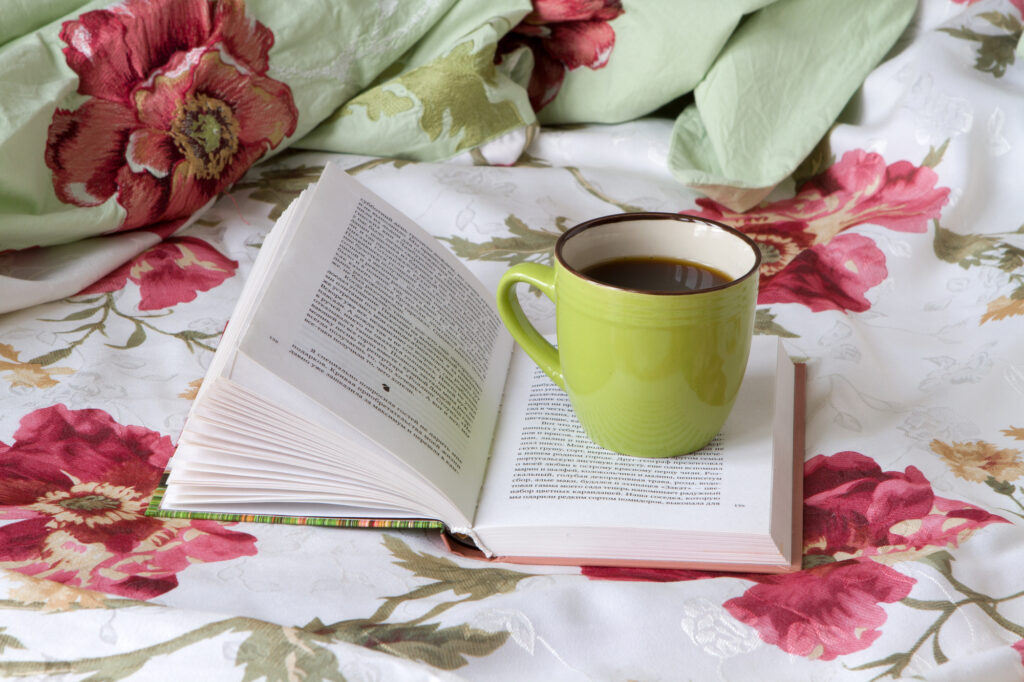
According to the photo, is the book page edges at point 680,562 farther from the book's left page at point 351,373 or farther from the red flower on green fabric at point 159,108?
the red flower on green fabric at point 159,108

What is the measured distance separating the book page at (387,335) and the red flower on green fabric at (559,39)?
42 cm

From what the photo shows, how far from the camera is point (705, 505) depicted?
0.50 m

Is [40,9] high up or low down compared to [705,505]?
up

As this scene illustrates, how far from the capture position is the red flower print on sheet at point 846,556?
44 centimetres

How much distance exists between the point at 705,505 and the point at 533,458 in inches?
4.0

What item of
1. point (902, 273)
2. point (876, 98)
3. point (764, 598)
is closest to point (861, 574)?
point (764, 598)

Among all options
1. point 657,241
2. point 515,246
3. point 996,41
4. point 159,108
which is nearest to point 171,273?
point 159,108

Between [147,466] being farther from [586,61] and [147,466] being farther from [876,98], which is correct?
[876,98]

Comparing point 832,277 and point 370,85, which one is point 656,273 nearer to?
point 832,277

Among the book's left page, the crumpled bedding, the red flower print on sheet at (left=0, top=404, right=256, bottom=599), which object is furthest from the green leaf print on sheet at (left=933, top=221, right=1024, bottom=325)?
the red flower print on sheet at (left=0, top=404, right=256, bottom=599)

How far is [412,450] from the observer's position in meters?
0.50

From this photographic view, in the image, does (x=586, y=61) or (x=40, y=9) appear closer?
(x=40, y=9)

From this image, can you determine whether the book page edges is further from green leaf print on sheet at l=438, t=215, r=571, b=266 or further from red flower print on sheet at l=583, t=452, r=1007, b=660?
green leaf print on sheet at l=438, t=215, r=571, b=266

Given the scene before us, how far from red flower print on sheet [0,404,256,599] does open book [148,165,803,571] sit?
0.9 inches
